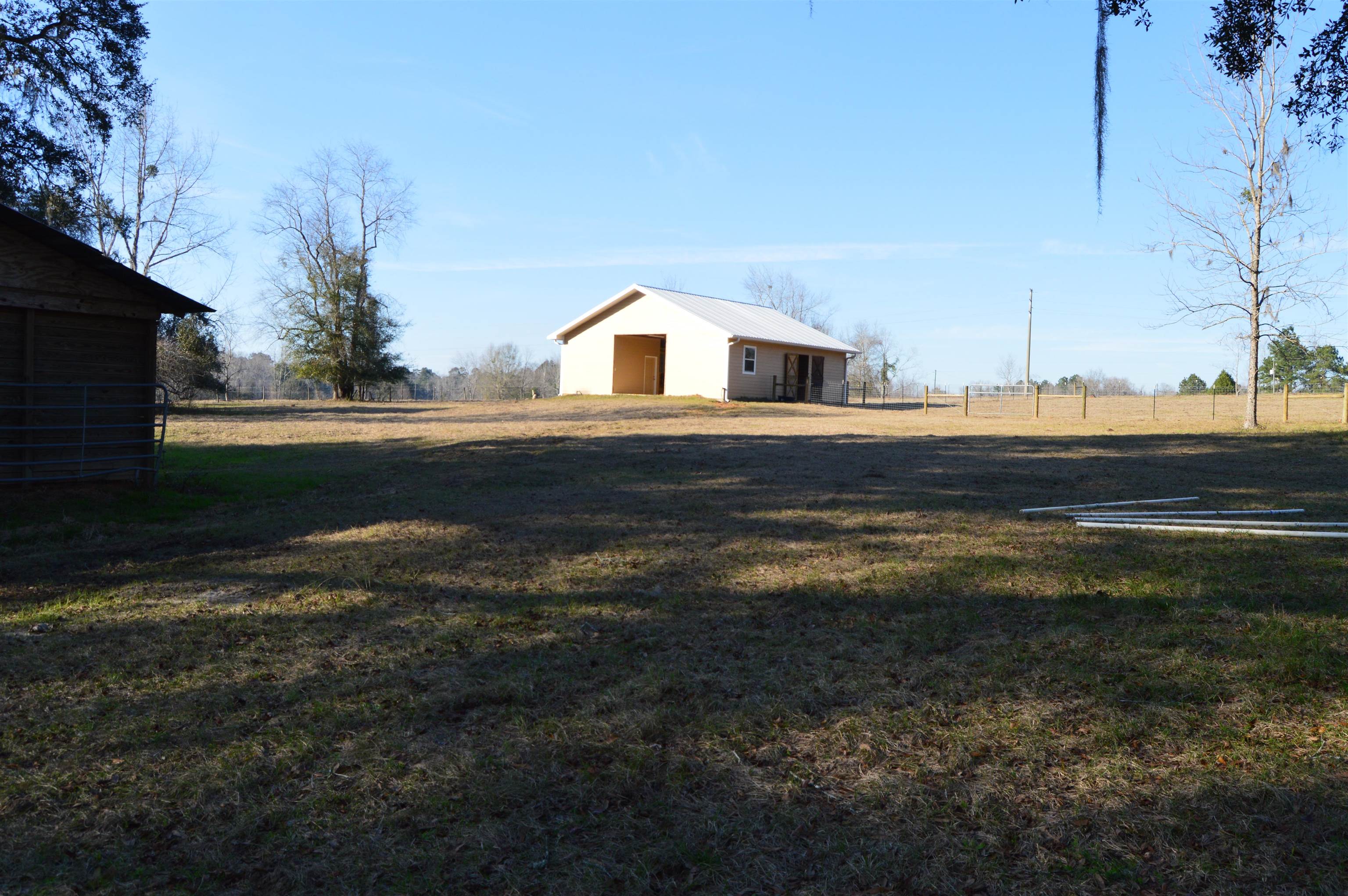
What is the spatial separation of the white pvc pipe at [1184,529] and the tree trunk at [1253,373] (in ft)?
49.7

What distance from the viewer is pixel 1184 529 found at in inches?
300

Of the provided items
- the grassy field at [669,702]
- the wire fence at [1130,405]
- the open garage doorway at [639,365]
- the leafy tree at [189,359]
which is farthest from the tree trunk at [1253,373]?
the leafy tree at [189,359]

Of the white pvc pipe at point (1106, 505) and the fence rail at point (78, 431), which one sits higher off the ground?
the fence rail at point (78, 431)

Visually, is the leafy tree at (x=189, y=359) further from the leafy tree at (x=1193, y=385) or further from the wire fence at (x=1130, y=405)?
the leafy tree at (x=1193, y=385)

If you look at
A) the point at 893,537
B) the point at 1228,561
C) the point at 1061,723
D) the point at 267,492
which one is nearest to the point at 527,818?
the point at 1061,723

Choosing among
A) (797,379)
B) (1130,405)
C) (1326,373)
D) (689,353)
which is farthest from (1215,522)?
(1326,373)

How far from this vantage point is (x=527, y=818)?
10.6ft

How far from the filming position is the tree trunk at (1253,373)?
20.1 m

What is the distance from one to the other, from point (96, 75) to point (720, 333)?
20.5 m

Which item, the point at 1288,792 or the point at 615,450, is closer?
the point at 1288,792

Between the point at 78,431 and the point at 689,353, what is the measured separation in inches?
939

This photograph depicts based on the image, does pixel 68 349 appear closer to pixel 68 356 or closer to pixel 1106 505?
pixel 68 356

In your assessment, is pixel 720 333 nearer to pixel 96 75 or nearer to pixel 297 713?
pixel 96 75

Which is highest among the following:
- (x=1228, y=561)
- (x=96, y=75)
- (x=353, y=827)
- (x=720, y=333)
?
(x=96, y=75)
